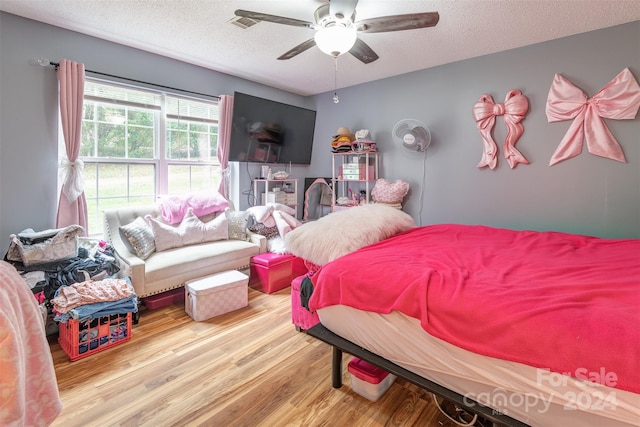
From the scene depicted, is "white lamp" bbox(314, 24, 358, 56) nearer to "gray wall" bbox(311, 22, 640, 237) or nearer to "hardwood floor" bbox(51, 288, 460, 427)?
"gray wall" bbox(311, 22, 640, 237)

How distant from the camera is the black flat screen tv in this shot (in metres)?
3.60

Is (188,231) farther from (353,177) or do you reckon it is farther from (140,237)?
(353,177)

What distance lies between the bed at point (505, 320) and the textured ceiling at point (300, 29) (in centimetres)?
174

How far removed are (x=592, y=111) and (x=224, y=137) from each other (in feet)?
11.9

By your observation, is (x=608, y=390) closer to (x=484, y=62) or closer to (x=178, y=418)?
(x=178, y=418)

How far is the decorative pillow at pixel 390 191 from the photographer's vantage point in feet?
12.0

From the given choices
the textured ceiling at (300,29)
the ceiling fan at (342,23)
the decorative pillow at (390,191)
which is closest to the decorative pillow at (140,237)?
the textured ceiling at (300,29)

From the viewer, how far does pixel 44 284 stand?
6.95ft

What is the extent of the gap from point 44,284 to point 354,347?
85.7 inches

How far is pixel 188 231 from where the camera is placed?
10.1ft

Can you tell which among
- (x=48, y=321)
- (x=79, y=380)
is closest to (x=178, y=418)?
(x=79, y=380)

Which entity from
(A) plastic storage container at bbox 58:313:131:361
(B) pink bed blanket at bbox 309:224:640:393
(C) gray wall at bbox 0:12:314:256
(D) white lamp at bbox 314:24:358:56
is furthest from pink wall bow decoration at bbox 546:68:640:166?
(C) gray wall at bbox 0:12:314:256

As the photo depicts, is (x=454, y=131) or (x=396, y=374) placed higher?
(x=454, y=131)

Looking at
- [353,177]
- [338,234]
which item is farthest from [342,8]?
[353,177]
